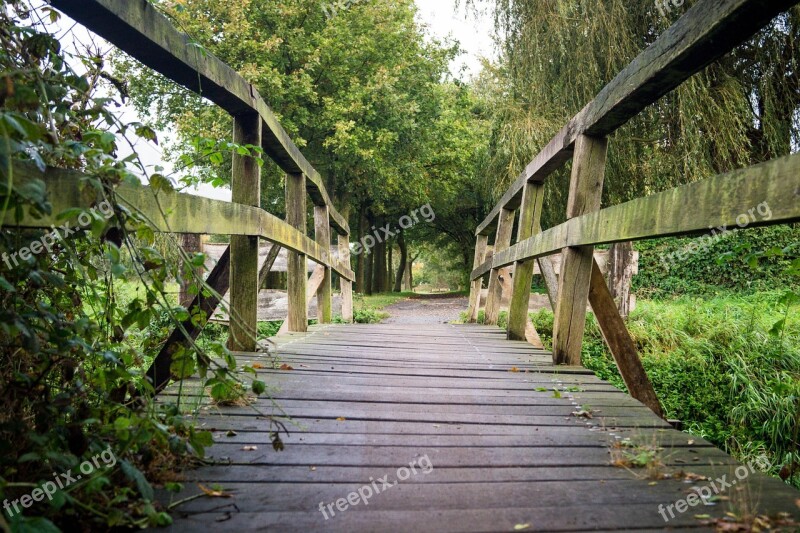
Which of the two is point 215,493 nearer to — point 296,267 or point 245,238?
point 245,238

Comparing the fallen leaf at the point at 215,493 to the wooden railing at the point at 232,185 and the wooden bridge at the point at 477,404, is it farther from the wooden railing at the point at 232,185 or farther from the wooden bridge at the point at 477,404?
the wooden railing at the point at 232,185

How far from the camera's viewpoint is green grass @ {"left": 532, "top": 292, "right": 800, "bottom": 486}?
17.3 ft

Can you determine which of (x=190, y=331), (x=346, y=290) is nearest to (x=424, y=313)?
(x=346, y=290)

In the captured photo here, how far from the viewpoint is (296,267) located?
4.91m

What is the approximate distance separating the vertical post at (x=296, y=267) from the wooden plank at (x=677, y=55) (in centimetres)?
241

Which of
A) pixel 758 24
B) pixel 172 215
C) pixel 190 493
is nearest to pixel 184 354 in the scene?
pixel 190 493

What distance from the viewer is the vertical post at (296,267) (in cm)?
492

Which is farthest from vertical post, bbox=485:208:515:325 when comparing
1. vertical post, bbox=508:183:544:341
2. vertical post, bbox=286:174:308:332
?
vertical post, bbox=286:174:308:332

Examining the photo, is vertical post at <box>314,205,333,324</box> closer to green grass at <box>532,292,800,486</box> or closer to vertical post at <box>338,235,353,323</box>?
vertical post at <box>338,235,353,323</box>

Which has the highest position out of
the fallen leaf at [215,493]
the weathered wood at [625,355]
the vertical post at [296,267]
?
the vertical post at [296,267]

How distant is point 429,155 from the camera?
1747cm

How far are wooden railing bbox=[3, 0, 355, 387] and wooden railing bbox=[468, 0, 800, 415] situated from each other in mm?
1438

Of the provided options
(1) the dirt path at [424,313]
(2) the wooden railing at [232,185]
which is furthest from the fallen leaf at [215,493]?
(1) the dirt path at [424,313]

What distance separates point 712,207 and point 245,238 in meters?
2.36
